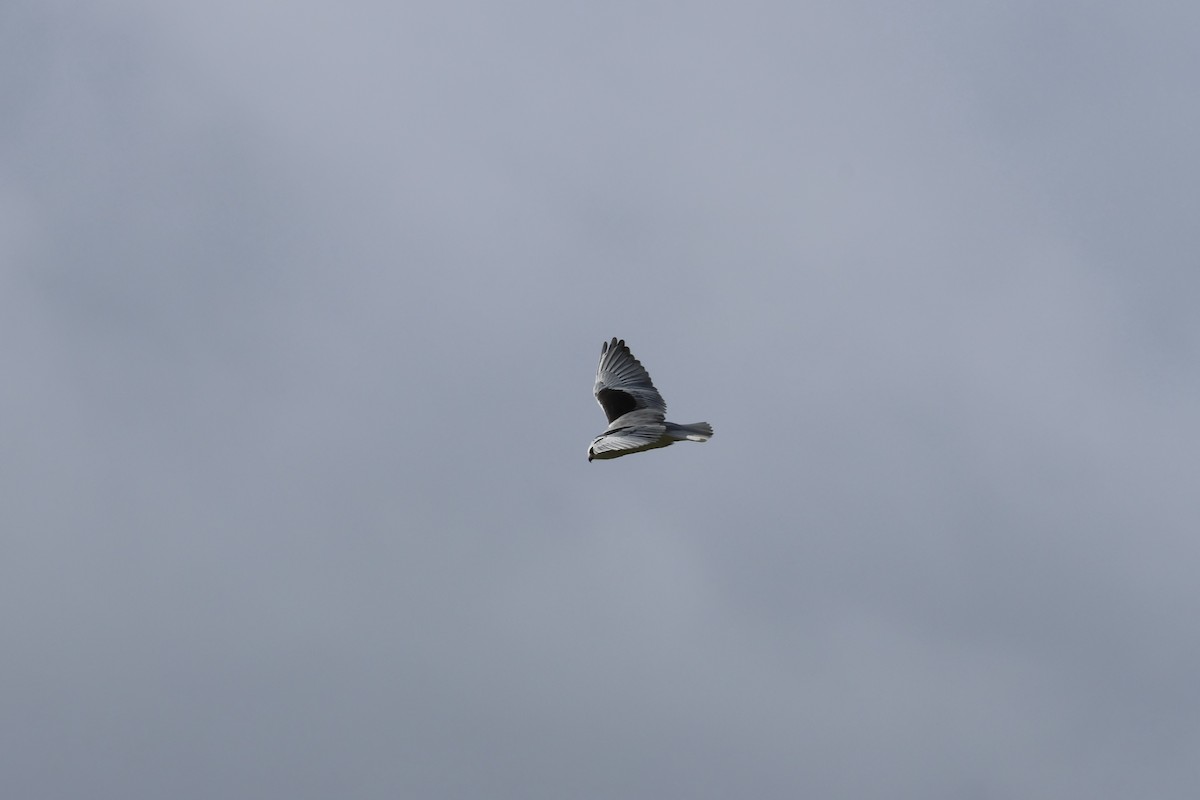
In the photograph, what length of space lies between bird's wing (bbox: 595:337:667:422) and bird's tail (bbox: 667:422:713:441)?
249 cm

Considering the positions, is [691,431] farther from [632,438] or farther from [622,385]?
[622,385]

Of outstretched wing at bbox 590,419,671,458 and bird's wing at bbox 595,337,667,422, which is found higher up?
bird's wing at bbox 595,337,667,422

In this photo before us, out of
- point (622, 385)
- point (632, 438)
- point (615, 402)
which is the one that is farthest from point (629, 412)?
point (632, 438)

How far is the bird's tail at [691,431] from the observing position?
1800 inches

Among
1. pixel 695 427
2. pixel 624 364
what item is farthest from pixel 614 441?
pixel 624 364

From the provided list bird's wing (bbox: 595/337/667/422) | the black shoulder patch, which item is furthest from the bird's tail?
the black shoulder patch

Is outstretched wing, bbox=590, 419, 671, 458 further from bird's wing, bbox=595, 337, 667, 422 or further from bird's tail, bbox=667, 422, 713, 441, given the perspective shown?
bird's wing, bbox=595, 337, 667, 422

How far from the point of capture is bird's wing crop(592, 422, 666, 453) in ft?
135

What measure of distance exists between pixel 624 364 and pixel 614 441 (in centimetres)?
1316

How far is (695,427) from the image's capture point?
47.5 metres

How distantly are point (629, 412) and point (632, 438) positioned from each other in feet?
25.3

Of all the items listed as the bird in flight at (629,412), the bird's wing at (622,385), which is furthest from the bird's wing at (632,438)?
the bird's wing at (622,385)

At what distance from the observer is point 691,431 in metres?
46.9

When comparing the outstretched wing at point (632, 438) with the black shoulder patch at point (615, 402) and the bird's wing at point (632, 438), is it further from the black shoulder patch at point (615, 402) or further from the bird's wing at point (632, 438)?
the black shoulder patch at point (615, 402)
